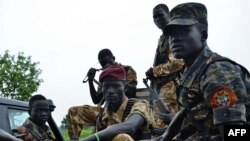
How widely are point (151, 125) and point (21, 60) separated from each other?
A: 28.6 metres

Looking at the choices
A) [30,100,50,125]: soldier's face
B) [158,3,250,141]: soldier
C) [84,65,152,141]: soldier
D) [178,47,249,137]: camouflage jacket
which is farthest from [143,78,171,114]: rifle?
[178,47,249,137]: camouflage jacket

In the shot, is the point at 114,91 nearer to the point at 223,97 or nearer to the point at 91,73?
the point at 91,73

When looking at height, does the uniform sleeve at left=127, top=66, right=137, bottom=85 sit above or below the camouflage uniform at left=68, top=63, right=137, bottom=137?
above

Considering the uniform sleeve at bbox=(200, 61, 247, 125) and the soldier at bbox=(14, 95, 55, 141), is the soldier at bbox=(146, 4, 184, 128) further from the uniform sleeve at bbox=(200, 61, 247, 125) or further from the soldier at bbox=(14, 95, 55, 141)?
the uniform sleeve at bbox=(200, 61, 247, 125)

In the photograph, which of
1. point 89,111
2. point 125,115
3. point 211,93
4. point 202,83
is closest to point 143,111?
point 125,115

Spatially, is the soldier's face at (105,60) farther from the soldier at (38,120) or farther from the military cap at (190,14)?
the military cap at (190,14)

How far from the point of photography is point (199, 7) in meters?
2.66

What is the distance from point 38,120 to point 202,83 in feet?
10.1

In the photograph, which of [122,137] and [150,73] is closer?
[122,137]

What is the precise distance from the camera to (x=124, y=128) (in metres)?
3.19

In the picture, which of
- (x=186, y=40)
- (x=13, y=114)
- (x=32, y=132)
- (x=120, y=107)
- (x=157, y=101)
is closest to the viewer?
(x=186, y=40)

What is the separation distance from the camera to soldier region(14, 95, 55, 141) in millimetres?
4934

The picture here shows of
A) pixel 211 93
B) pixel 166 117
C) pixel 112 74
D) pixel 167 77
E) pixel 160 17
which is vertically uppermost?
pixel 160 17

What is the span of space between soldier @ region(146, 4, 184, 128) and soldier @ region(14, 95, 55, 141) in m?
1.28
